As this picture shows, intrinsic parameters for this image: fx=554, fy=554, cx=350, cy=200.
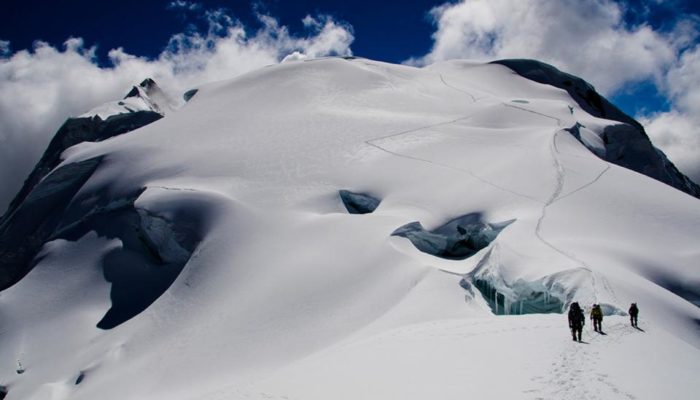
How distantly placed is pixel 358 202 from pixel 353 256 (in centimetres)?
914

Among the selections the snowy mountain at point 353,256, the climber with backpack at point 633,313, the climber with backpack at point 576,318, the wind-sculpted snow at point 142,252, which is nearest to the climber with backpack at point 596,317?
the snowy mountain at point 353,256

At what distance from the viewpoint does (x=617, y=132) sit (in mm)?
58750

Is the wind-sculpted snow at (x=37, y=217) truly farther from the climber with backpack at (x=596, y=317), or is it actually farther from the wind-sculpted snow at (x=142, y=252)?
the climber with backpack at (x=596, y=317)

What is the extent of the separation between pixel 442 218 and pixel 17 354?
2951 cm

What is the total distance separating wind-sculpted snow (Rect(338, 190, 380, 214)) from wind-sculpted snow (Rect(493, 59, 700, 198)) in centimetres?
3047

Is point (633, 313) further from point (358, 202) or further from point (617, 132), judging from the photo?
point (617, 132)

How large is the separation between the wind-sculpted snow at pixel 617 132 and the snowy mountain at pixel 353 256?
43 cm

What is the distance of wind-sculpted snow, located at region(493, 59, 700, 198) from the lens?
193ft

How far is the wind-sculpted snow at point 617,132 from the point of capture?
2322 inches

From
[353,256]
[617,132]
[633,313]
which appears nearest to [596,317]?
[633,313]

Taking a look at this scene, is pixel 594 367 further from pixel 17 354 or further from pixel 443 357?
pixel 17 354

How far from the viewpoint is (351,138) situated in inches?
1887

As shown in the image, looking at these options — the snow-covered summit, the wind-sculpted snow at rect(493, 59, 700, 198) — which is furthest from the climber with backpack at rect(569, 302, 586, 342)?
the snow-covered summit

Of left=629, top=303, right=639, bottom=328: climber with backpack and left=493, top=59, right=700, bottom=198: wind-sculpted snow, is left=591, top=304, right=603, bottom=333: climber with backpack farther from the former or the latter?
left=493, top=59, right=700, bottom=198: wind-sculpted snow
